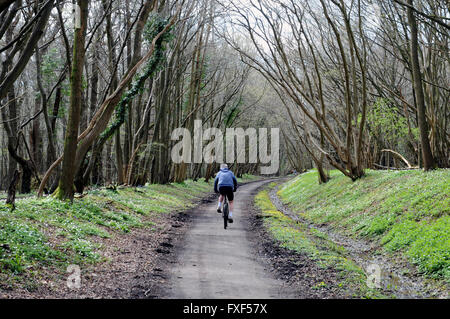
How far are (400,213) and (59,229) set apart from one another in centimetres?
864

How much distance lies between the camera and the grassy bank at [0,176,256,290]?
6.65 m

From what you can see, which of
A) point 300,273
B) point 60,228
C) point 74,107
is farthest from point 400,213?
point 74,107

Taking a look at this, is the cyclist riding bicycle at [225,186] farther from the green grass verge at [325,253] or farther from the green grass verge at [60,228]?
the green grass verge at [60,228]

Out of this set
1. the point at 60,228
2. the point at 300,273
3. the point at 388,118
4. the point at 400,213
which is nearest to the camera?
the point at 300,273

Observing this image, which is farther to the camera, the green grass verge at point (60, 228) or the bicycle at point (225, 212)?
the bicycle at point (225, 212)

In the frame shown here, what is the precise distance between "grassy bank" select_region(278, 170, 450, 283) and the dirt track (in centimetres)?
307

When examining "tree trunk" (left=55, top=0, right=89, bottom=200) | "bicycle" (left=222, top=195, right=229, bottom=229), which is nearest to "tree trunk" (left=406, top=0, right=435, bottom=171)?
"bicycle" (left=222, top=195, right=229, bottom=229)

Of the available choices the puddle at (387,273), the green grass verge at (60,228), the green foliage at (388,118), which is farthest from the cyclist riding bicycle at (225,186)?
the green foliage at (388,118)

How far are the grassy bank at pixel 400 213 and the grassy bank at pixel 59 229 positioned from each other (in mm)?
6153

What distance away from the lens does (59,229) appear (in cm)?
895

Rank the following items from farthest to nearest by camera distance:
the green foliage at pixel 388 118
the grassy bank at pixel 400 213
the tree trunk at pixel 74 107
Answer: the green foliage at pixel 388 118 → the tree trunk at pixel 74 107 → the grassy bank at pixel 400 213

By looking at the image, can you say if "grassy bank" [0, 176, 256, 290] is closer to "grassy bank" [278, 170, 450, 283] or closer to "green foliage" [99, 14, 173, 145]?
A: "green foliage" [99, 14, 173, 145]

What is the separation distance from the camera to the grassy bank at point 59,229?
6.65 metres

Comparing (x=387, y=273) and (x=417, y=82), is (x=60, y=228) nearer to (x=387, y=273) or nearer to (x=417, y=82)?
(x=387, y=273)
